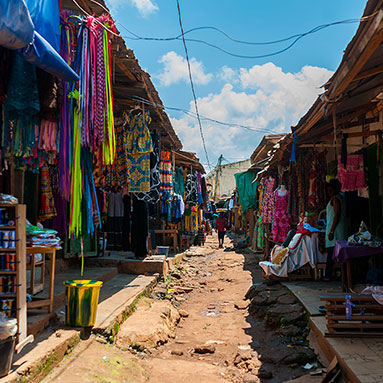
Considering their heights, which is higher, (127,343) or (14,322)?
(14,322)

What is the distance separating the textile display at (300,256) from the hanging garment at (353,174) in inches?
60.9

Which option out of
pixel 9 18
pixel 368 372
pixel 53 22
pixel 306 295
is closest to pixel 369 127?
pixel 306 295

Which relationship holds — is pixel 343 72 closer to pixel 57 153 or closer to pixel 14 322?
pixel 57 153

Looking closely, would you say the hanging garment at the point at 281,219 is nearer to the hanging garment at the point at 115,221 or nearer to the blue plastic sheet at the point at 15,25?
the hanging garment at the point at 115,221

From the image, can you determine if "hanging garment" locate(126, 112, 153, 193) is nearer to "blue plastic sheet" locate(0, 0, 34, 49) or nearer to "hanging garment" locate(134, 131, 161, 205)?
"hanging garment" locate(134, 131, 161, 205)

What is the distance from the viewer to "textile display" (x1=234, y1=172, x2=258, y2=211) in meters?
15.1

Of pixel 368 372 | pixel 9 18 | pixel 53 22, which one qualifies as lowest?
pixel 368 372

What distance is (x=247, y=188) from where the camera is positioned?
Answer: 1514cm

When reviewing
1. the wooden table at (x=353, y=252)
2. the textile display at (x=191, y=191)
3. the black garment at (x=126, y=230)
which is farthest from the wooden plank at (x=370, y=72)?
the textile display at (x=191, y=191)

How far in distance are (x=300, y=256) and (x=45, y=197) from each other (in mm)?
4924

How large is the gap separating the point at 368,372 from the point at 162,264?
5.72 m

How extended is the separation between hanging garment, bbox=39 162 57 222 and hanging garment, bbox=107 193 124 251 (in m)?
2.94

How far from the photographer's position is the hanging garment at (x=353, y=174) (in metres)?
6.02

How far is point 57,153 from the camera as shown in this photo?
156 inches
